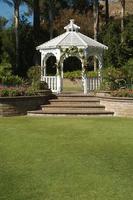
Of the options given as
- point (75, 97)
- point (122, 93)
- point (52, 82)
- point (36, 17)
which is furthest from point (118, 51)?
point (122, 93)

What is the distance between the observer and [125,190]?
8602 mm

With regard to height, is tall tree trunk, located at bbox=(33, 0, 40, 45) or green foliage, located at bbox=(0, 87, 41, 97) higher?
tall tree trunk, located at bbox=(33, 0, 40, 45)

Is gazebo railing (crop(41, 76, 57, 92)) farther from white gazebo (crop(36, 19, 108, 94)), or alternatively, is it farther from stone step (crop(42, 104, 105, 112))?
stone step (crop(42, 104, 105, 112))

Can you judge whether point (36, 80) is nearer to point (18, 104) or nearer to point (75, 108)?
point (75, 108)

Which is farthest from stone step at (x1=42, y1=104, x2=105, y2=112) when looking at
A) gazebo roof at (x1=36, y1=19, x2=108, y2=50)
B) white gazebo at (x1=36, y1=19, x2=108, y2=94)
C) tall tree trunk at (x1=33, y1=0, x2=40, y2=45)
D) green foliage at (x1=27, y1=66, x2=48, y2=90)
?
tall tree trunk at (x1=33, y1=0, x2=40, y2=45)

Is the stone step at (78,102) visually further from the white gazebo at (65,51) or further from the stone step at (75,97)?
the white gazebo at (65,51)

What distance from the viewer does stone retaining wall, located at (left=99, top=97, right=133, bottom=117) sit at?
784 inches

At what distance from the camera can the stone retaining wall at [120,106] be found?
1992cm

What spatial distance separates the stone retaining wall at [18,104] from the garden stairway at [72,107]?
282mm

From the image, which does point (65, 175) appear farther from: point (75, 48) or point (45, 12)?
point (45, 12)

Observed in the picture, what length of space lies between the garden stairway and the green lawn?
293 centimetres

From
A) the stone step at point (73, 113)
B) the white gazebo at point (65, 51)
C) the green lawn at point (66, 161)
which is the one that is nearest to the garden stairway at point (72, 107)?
the stone step at point (73, 113)

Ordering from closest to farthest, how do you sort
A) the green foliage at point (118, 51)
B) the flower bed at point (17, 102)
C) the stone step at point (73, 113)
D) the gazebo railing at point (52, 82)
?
the flower bed at point (17, 102) → the stone step at point (73, 113) → the gazebo railing at point (52, 82) → the green foliage at point (118, 51)

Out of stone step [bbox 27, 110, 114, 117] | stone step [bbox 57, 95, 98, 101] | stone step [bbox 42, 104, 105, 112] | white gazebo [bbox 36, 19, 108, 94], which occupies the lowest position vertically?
stone step [bbox 27, 110, 114, 117]
